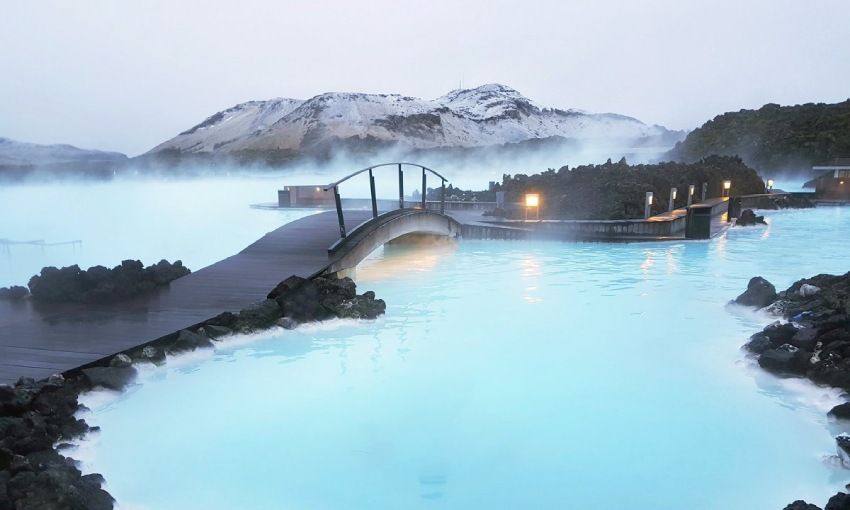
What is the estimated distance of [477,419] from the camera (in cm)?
504

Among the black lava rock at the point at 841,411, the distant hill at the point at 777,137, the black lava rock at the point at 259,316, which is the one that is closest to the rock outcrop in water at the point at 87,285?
the black lava rock at the point at 259,316

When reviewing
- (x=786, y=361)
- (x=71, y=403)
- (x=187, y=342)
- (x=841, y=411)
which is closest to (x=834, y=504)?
(x=841, y=411)

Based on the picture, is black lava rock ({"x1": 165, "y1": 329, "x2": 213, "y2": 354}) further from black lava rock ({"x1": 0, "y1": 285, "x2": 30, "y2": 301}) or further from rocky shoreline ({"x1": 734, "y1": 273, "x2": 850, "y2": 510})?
rocky shoreline ({"x1": 734, "y1": 273, "x2": 850, "y2": 510})

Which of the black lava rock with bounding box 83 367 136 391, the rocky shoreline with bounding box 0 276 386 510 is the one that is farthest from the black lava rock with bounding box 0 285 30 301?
the black lava rock with bounding box 83 367 136 391

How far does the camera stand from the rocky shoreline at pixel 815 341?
541 cm

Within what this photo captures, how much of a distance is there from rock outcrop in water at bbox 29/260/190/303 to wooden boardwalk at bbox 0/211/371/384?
19cm

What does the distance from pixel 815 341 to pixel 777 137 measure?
6789 cm

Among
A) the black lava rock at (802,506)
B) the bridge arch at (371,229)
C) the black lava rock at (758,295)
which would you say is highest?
the bridge arch at (371,229)

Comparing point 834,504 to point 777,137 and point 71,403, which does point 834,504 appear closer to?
point 71,403

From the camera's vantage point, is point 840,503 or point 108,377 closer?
point 840,503

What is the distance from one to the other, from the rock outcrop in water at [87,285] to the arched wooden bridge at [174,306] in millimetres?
197

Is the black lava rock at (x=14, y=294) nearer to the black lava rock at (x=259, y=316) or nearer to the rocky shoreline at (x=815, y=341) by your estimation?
the black lava rock at (x=259, y=316)

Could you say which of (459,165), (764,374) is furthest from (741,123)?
(764,374)

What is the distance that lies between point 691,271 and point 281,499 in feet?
32.6
